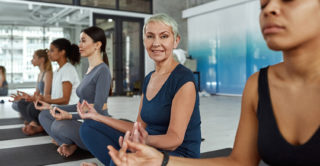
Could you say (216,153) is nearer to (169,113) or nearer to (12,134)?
(169,113)

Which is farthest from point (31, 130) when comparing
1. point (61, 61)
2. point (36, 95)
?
point (61, 61)

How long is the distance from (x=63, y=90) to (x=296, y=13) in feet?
8.66

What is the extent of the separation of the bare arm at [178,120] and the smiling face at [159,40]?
289 millimetres

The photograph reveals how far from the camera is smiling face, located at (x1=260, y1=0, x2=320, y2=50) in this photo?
579mm

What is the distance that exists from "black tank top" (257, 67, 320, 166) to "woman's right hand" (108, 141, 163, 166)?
0.27 m

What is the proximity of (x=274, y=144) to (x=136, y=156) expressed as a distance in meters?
0.34

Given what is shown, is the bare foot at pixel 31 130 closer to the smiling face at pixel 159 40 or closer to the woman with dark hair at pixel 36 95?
the woman with dark hair at pixel 36 95

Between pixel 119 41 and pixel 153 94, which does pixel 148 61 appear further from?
pixel 153 94

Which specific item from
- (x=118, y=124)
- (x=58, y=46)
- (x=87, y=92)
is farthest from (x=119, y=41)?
(x=118, y=124)

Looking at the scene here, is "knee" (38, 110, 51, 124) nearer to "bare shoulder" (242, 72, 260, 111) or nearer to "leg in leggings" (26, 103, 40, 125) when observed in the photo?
"leg in leggings" (26, 103, 40, 125)

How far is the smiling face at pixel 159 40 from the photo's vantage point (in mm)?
1433

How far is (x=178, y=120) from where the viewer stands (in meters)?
1.18

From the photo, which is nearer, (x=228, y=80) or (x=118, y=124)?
(x=118, y=124)

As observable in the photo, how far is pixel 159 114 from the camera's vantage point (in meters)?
1.34
